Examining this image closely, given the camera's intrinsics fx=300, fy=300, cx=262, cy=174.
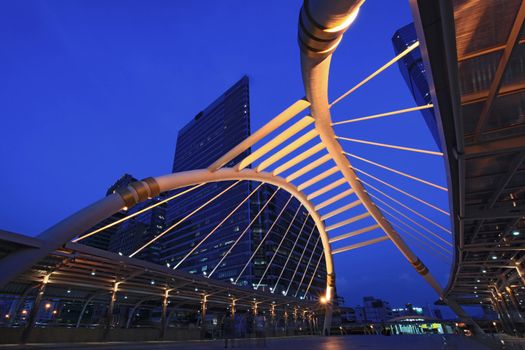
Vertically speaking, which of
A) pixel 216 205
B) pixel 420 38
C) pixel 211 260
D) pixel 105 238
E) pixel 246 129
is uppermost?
pixel 246 129

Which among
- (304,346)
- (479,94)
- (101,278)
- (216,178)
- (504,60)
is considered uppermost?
(216,178)

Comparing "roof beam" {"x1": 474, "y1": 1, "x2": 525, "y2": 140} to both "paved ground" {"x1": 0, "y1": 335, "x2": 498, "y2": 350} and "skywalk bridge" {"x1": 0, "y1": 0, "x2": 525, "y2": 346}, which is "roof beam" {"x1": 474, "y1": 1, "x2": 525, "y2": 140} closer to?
"skywalk bridge" {"x1": 0, "y1": 0, "x2": 525, "y2": 346}

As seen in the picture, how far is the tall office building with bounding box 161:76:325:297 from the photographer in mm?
84875

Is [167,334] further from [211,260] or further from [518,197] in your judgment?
[211,260]

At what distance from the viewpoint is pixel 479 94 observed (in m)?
6.66

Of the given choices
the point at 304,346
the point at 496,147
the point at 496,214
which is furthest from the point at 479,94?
the point at 304,346

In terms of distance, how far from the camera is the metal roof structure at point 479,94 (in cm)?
445

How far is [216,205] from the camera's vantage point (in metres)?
99.1

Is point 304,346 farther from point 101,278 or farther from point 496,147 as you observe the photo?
point 496,147

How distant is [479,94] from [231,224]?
86.4 m

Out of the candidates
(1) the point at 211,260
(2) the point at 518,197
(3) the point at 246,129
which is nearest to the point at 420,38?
(2) the point at 518,197

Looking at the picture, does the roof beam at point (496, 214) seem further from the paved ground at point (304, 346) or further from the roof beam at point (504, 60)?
the paved ground at point (304, 346)

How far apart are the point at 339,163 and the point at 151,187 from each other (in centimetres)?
1439

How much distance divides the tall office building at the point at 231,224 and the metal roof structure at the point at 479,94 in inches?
2261
